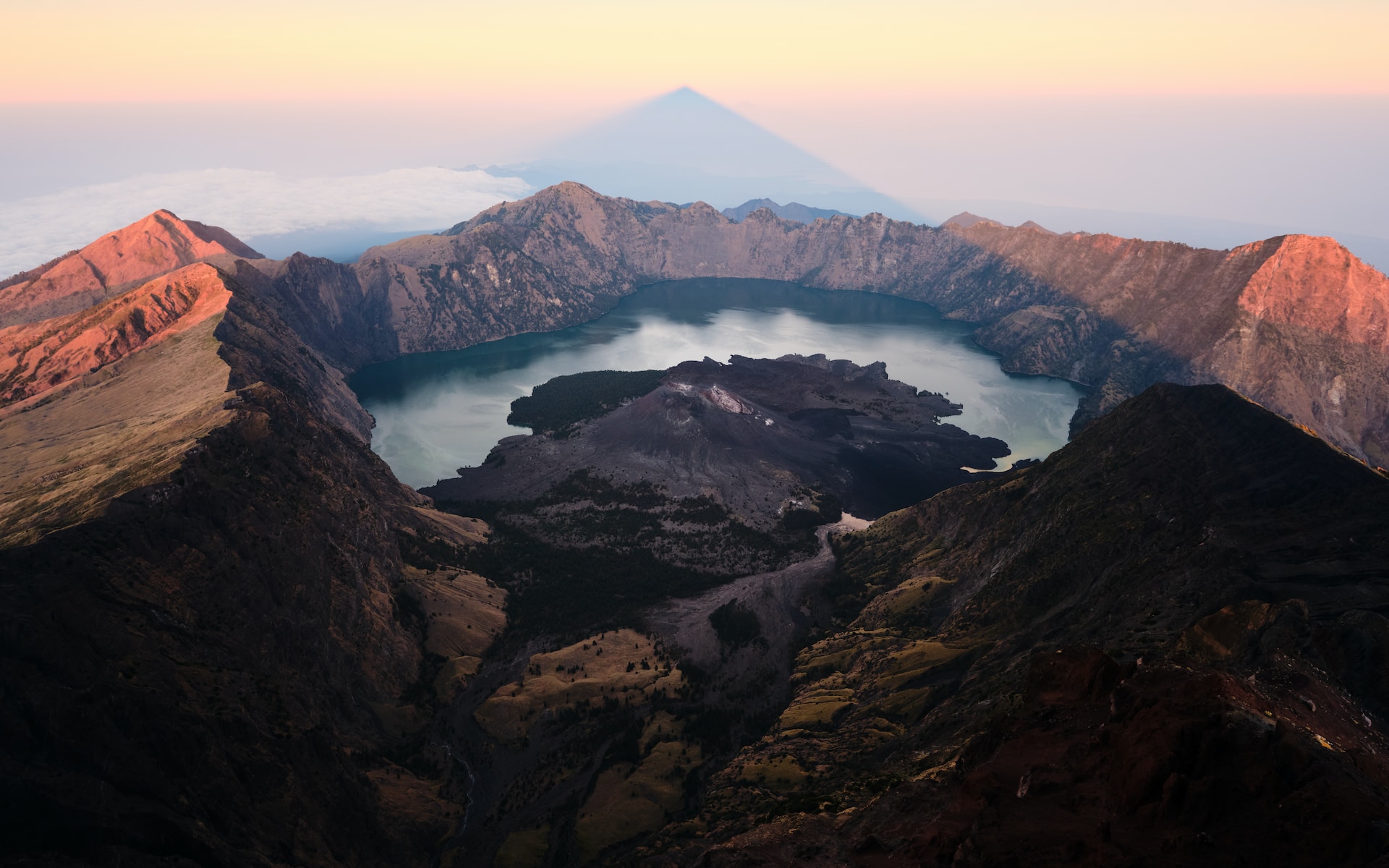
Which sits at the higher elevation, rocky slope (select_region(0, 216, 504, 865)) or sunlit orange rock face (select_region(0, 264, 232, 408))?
sunlit orange rock face (select_region(0, 264, 232, 408))

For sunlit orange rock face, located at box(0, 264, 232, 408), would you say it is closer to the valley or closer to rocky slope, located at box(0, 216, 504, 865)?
the valley

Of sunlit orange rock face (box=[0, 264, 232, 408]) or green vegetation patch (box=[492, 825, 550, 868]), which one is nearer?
green vegetation patch (box=[492, 825, 550, 868])

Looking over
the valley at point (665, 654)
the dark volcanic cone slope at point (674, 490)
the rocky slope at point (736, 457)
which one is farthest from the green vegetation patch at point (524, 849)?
the rocky slope at point (736, 457)

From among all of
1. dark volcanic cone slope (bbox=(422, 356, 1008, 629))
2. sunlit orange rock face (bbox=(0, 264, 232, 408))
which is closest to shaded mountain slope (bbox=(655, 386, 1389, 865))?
dark volcanic cone slope (bbox=(422, 356, 1008, 629))

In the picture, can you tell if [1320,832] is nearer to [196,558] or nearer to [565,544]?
[196,558]

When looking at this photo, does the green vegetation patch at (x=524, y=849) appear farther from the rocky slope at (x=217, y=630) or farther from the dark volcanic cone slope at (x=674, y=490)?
the dark volcanic cone slope at (x=674, y=490)

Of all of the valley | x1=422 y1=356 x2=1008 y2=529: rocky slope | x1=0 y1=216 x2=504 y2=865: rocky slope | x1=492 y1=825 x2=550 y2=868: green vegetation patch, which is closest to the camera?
the valley

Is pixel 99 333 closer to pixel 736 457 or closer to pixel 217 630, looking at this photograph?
pixel 217 630
